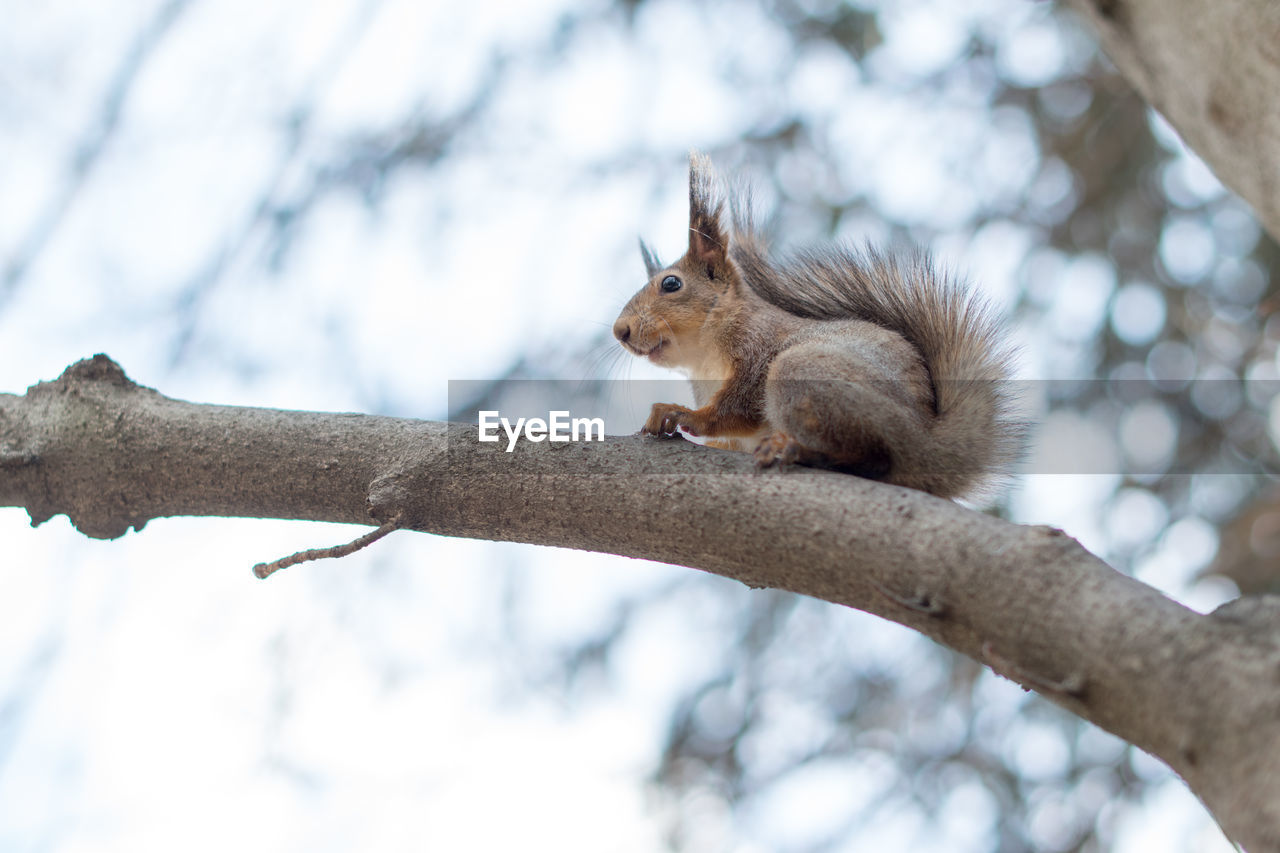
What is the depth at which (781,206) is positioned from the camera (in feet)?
12.0

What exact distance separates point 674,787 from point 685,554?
8.30 ft

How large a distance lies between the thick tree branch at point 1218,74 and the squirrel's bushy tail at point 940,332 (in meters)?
0.48

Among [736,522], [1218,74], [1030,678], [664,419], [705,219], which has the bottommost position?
[1030,678]

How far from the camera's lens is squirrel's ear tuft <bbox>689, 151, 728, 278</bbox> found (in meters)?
2.10

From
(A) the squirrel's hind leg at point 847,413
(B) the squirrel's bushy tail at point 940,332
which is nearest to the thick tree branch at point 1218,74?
(B) the squirrel's bushy tail at point 940,332

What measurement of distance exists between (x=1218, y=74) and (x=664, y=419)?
1086mm

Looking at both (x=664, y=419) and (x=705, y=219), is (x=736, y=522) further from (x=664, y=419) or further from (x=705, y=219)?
(x=705, y=219)

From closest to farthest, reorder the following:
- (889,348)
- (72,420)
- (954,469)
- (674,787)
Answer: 1. (72,420)
2. (954,469)
3. (889,348)
4. (674,787)

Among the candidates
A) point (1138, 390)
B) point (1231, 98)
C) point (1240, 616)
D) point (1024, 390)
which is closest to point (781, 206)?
point (1138, 390)

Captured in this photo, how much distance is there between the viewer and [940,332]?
1.93m

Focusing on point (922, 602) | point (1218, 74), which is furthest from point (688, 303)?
point (922, 602)

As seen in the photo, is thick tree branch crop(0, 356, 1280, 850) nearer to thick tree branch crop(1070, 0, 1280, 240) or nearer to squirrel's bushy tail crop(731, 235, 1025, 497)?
squirrel's bushy tail crop(731, 235, 1025, 497)

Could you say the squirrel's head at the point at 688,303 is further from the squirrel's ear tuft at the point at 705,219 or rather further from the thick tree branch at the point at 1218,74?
the thick tree branch at the point at 1218,74

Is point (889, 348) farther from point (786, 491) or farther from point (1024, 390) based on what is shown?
point (786, 491)
